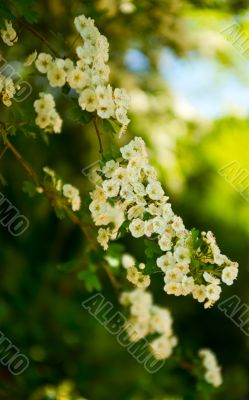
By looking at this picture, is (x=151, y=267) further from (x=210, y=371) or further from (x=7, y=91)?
(x=210, y=371)

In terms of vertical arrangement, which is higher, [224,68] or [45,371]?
[224,68]

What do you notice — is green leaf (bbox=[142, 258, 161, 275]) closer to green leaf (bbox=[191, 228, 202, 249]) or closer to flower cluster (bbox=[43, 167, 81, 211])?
green leaf (bbox=[191, 228, 202, 249])

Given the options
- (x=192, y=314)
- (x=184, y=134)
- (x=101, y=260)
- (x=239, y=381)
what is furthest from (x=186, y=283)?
(x=192, y=314)

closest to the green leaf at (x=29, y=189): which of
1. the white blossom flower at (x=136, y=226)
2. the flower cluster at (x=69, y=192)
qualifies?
the flower cluster at (x=69, y=192)

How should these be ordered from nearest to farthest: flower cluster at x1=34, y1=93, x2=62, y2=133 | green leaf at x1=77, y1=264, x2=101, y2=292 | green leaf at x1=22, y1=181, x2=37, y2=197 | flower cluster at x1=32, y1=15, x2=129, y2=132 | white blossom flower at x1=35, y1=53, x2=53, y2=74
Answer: flower cluster at x1=32, y1=15, x2=129, y2=132 < white blossom flower at x1=35, y1=53, x2=53, y2=74 < flower cluster at x1=34, y1=93, x2=62, y2=133 < green leaf at x1=22, y1=181, x2=37, y2=197 < green leaf at x1=77, y1=264, x2=101, y2=292

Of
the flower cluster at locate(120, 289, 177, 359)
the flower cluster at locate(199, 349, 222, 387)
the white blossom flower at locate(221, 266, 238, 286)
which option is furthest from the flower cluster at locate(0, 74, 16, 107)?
the flower cluster at locate(199, 349, 222, 387)

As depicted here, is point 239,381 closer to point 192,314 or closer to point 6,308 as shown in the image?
point 192,314
